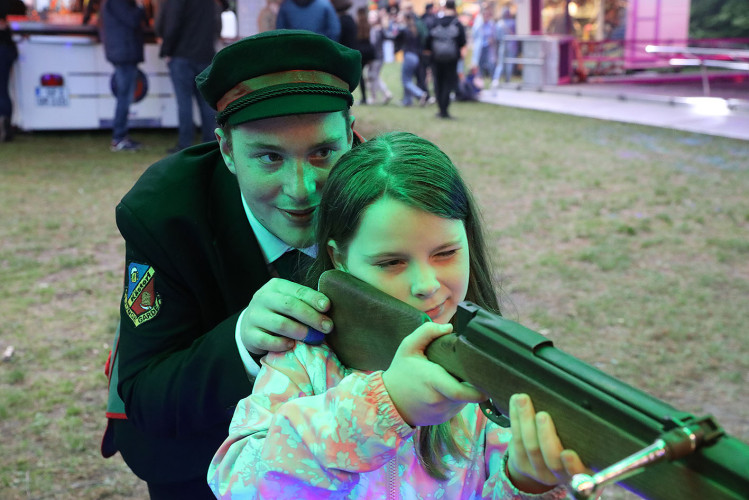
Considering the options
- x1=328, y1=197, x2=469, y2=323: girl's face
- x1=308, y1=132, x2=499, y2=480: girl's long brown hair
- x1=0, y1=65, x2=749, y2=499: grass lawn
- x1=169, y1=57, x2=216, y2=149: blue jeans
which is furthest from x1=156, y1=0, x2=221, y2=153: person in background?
x1=328, y1=197, x2=469, y2=323: girl's face

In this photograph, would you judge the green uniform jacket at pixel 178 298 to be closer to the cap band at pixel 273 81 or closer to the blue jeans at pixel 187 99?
the cap band at pixel 273 81

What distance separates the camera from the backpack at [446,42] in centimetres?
1445

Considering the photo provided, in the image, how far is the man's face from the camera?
1.85m

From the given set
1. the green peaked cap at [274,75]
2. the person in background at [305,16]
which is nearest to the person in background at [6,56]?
the person in background at [305,16]

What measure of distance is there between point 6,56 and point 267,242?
1041 centimetres

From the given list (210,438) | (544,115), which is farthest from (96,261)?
(544,115)

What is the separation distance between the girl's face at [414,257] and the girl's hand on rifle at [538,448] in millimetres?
436

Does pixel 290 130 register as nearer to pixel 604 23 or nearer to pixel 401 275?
pixel 401 275

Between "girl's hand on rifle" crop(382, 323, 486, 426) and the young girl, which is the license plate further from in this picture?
"girl's hand on rifle" crop(382, 323, 486, 426)

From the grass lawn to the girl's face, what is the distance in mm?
790

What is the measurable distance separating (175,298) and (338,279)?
658 millimetres

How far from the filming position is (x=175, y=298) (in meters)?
2.00

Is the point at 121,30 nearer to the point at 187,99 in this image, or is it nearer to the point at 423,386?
the point at 187,99

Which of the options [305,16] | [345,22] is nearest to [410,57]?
[345,22]
